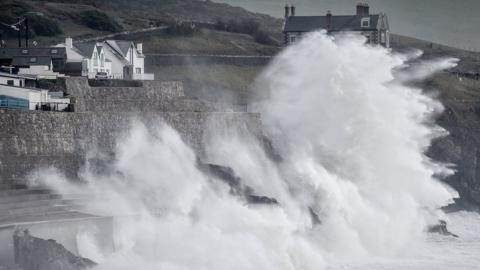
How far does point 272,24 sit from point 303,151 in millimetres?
51860

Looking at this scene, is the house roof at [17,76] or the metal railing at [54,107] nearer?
the metal railing at [54,107]

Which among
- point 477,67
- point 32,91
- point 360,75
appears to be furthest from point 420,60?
point 32,91

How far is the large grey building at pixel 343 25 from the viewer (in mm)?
70312

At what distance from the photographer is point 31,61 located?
149 feet

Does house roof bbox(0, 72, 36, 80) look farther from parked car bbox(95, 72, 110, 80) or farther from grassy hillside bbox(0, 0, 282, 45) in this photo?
grassy hillside bbox(0, 0, 282, 45)

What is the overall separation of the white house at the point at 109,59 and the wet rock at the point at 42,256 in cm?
1789

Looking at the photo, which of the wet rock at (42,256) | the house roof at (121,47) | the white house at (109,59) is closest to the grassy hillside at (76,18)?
the house roof at (121,47)

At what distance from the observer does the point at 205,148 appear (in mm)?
42656

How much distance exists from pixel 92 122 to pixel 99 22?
3011 centimetres

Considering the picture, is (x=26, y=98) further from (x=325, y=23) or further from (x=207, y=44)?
(x=325, y=23)

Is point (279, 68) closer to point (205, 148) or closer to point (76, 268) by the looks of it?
point (205, 148)

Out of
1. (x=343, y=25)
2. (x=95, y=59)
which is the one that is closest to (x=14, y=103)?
(x=95, y=59)

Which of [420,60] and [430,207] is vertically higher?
[420,60]

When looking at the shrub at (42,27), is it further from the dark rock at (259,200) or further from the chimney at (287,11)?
the dark rock at (259,200)
